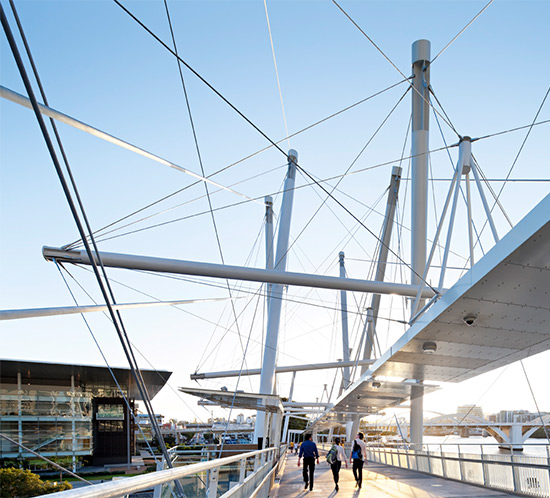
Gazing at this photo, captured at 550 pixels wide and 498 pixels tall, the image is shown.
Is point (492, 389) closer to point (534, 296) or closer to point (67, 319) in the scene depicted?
point (534, 296)

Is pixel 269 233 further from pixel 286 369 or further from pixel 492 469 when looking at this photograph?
pixel 492 469

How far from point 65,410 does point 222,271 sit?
40178 millimetres

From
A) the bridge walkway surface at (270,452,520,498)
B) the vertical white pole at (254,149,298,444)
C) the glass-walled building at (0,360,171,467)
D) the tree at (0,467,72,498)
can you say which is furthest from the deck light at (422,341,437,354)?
the glass-walled building at (0,360,171,467)

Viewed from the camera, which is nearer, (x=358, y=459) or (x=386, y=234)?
(x=358, y=459)

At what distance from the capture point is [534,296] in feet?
29.7

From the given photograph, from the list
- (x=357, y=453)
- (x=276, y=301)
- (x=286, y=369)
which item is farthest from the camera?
(x=286, y=369)

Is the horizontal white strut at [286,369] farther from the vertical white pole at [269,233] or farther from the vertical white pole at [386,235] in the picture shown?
the vertical white pole at [269,233]

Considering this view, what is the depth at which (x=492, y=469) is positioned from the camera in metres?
14.8

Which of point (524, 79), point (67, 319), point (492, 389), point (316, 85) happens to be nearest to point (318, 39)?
point (316, 85)

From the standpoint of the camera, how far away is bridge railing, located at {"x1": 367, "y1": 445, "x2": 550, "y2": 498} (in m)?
12.3

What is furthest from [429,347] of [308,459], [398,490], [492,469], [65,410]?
[65,410]

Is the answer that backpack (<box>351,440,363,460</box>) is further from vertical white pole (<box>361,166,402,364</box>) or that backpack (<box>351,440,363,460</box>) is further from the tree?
the tree

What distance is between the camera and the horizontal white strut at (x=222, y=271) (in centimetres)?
1454

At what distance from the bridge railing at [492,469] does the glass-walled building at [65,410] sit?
95.3 feet
